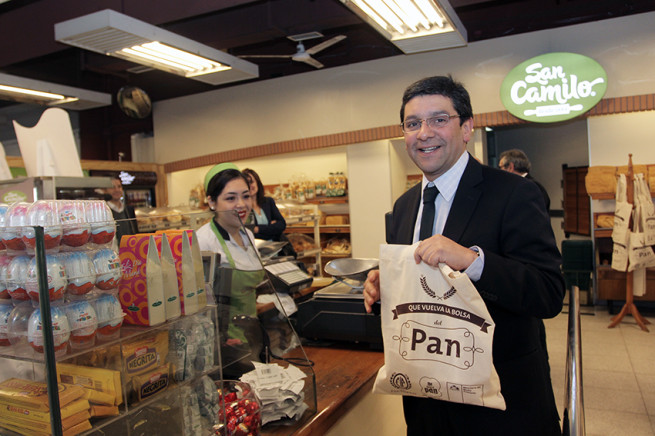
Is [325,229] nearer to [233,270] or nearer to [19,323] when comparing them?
[233,270]

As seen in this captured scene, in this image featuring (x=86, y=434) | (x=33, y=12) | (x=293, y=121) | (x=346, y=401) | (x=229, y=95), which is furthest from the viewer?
(x=229, y=95)

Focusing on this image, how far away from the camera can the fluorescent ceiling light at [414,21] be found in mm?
3557

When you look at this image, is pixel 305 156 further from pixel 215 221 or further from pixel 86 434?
pixel 86 434

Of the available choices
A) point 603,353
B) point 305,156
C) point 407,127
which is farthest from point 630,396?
point 305,156

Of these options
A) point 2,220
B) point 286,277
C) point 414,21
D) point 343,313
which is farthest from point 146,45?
point 2,220

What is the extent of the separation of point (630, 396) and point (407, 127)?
3541 millimetres

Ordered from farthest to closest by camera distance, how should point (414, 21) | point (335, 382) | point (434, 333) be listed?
point (414, 21) < point (335, 382) < point (434, 333)

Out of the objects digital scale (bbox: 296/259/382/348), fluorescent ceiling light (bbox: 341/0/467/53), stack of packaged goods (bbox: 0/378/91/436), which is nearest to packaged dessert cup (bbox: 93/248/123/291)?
stack of packaged goods (bbox: 0/378/91/436)

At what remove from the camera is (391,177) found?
6754 millimetres

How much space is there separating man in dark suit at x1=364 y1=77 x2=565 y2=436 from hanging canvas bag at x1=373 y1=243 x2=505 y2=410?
70mm

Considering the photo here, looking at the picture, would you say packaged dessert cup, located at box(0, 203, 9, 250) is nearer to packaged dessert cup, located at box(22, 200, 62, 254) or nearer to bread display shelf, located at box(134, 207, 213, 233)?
packaged dessert cup, located at box(22, 200, 62, 254)

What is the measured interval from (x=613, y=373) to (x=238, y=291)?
4.04 m

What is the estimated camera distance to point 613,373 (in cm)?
439

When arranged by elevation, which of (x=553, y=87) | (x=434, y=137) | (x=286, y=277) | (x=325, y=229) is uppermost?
(x=553, y=87)
